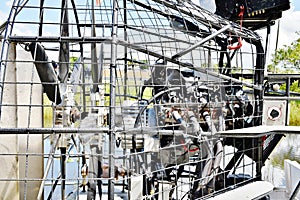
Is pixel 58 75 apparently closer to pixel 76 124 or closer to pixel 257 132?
pixel 76 124

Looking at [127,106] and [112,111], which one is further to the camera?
[127,106]

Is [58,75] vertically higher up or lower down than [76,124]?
higher up

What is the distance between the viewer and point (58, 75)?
2.34 meters

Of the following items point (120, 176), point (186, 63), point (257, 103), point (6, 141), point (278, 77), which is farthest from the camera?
point (278, 77)

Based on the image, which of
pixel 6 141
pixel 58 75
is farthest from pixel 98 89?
pixel 6 141

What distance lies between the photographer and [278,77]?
3.35 meters

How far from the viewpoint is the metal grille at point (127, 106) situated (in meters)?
2.07

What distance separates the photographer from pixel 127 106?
2.37 metres

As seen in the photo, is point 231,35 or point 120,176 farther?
point 231,35

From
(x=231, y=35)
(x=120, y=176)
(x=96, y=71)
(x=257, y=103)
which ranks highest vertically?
(x=231, y=35)

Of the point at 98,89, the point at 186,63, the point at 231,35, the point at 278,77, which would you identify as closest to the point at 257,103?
the point at 278,77

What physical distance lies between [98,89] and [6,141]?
69cm

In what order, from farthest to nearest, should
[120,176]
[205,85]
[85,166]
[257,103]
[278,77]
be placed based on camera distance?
[278,77] → [257,103] → [205,85] → [85,166] → [120,176]

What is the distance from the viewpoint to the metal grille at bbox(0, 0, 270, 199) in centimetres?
207
